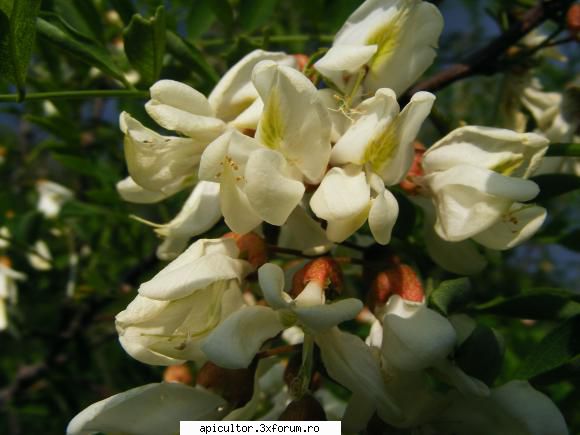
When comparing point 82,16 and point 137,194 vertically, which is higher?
point 82,16

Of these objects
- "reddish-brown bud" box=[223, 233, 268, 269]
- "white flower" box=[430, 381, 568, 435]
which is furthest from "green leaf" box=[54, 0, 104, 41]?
"white flower" box=[430, 381, 568, 435]

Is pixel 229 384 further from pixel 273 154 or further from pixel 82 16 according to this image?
pixel 82 16

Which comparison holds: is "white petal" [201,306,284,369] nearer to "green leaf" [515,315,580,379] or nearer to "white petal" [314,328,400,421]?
"white petal" [314,328,400,421]

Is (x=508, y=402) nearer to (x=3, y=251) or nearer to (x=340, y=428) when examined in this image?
(x=340, y=428)

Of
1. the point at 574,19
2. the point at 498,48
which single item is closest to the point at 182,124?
the point at 498,48

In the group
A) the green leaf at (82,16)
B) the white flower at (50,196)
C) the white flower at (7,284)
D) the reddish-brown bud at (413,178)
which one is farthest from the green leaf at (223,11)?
the white flower at (50,196)

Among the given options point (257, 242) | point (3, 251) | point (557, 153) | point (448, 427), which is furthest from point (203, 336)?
point (3, 251)

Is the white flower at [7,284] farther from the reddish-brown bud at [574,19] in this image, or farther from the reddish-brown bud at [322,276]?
the reddish-brown bud at [574,19]
